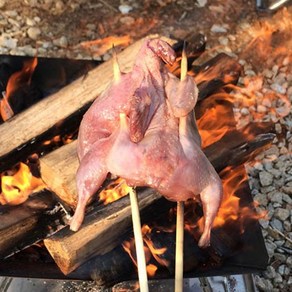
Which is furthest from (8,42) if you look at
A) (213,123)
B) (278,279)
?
(278,279)

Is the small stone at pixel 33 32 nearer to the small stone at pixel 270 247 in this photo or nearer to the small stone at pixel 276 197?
the small stone at pixel 276 197

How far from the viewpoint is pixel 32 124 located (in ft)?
10.9

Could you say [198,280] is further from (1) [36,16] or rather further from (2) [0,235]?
(1) [36,16]

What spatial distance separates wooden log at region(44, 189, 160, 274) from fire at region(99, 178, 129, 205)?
188 mm

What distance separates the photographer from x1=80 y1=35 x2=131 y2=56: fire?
5491 millimetres

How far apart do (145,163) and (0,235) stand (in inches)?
42.8

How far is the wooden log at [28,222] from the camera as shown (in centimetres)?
288

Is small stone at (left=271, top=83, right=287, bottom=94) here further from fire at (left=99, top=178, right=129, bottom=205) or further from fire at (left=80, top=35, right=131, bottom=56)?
fire at (left=99, top=178, right=129, bottom=205)

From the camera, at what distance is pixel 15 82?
386 centimetres

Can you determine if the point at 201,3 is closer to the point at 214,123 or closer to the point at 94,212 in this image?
the point at 214,123

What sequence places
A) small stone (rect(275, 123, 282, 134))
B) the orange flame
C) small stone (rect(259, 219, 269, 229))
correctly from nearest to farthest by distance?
the orange flame, small stone (rect(259, 219, 269, 229)), small stone (rect(275, 123, 282, 134))

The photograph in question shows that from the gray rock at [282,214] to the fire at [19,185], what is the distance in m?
1.91

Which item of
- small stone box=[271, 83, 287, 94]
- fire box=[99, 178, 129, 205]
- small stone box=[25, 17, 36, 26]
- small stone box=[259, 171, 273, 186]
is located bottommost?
small stone box=[259, 171, 273, 186]

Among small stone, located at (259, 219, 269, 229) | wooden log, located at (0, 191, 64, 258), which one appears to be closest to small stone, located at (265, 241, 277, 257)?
small stone, located at (259, 219, 269, 229)
